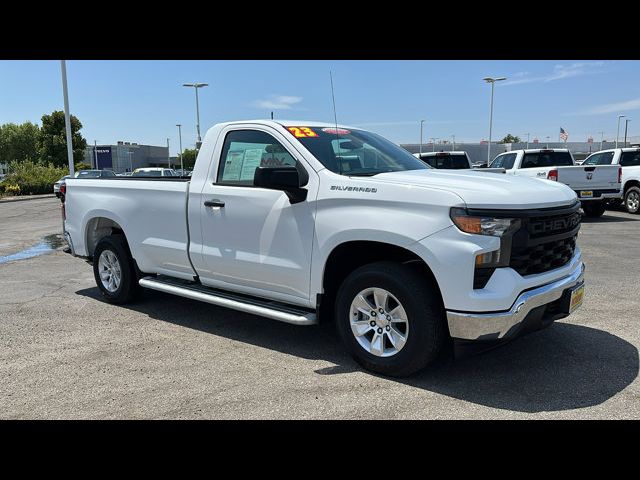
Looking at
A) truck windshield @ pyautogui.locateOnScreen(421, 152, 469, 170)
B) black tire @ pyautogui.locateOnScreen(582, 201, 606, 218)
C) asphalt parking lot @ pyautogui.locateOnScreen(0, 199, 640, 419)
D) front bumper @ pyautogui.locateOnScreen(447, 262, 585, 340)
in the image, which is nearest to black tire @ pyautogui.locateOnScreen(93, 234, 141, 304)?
asphalt parking lot @ pyautogui.locateOnScreen(0, 199, 640, 419)

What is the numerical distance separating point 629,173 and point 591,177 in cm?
300

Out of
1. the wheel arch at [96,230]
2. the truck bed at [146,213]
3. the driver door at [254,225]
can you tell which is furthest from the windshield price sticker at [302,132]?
the wheel arch at [96,230]

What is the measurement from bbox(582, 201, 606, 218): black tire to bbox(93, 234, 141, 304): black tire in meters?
13.5

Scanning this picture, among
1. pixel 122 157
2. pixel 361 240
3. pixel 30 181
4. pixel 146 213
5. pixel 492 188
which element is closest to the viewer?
pixel 492 188

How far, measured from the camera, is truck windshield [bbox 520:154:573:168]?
1560 cm

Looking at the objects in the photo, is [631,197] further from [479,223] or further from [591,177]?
[479,223]

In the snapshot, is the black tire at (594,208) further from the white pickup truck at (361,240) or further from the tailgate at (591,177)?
the white pickup truck at (361,240)

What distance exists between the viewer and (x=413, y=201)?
3768mm

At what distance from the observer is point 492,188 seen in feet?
12.2

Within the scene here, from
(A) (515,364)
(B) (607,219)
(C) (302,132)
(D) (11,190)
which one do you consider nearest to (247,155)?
(C) (302,132)

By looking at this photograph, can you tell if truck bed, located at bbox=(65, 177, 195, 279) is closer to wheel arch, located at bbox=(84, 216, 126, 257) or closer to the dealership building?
wheel arch, located at bbox=(84, 216, 126, 257)

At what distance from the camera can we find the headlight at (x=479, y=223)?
3543mm
